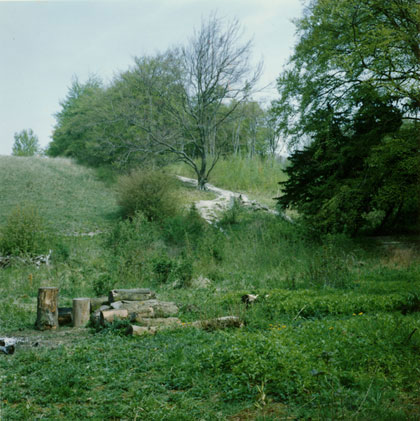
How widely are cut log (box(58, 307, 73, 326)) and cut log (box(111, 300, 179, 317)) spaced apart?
72cm

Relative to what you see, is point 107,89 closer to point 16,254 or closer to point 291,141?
point 291,141

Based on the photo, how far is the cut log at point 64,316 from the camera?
6.22 metres

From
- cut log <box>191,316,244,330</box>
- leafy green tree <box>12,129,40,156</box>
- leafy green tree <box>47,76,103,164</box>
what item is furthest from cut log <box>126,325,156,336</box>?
leafy green tree <box>12,129,40,156</box>

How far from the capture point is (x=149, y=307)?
5.94m

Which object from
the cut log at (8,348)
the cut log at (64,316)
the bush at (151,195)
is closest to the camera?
the cut log at (8,348)

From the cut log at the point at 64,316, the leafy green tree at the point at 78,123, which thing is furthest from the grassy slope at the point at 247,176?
the cut log at the point at 64,316

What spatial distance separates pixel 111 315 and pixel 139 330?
1.91 feet

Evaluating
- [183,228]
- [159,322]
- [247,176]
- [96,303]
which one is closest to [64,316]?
[96,303]

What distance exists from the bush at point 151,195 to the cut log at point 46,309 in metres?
10.7

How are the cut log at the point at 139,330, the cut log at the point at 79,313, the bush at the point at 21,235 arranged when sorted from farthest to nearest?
1. the bush at the point at 21,235
2. the cut log at the point at 79,313
3. the cut log at the point at 139,330

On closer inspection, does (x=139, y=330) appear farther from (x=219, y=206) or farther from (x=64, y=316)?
(x=219, y=206)

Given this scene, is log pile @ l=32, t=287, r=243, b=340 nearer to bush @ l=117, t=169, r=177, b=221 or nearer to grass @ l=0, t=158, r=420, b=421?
grass @ l=0, t=158, r=420, b=421

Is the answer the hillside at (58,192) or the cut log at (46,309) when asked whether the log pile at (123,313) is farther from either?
the hillside at (58,192)

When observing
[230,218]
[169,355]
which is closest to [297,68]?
[230,218]
